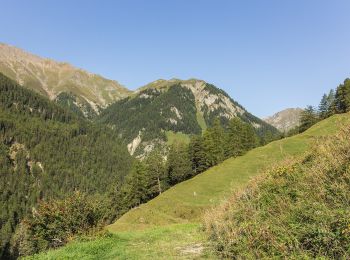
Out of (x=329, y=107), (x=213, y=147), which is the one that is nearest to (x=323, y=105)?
(x=329, y=107)

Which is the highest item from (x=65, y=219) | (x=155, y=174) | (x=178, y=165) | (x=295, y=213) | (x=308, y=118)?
(x=308, y=118)

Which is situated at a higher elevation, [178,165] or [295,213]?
[178,165]

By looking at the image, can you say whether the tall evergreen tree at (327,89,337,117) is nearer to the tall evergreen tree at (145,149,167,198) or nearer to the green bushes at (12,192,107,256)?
the tall evergreen tree at (145,149,167,198)

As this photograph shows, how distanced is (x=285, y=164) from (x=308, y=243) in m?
6.70

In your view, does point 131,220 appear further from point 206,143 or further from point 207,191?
point 206,143

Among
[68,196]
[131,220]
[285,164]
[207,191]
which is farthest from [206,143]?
[285,164]

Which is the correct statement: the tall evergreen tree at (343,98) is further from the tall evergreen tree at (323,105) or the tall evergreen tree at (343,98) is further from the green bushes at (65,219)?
the green bushes at (65,219)

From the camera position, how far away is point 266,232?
10164 millimetres

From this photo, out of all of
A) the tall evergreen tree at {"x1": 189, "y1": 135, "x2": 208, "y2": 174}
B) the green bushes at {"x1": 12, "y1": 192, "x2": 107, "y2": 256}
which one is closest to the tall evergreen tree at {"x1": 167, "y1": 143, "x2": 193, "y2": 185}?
the tall evergreen tree at {"x1": 189, "y1": 135, "x2": 208, "y2": 174}

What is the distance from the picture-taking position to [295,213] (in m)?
10.4

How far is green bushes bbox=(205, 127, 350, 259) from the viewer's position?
869 cm

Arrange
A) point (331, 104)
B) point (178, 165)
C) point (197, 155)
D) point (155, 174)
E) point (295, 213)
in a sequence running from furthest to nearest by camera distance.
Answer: point (331, 104), point (155, 174), point (178, 165), point (197, 155), point (295, 213)

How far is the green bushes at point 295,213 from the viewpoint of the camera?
342 inches

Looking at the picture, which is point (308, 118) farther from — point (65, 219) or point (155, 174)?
point (65, 219)
